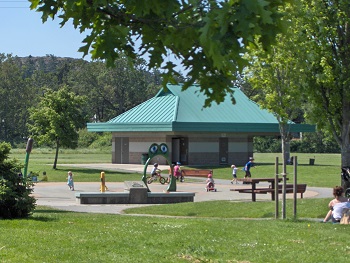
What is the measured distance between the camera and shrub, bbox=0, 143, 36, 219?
1570 centimetres

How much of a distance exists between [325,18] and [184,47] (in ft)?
50.2

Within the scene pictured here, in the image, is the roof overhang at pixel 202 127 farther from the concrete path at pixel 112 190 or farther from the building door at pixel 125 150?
the concrete path at pixel 112 190

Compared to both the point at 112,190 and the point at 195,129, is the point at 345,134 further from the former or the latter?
the point at 195,129

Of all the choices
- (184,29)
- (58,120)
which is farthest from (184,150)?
(184,29)

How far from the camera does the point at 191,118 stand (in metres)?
56.8

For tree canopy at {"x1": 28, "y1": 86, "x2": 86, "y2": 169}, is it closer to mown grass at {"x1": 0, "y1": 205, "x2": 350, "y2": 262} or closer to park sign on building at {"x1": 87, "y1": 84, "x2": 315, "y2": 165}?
park sign on building at {"x1": 87, "y1": 84, "x2": 315, "y2": 165}

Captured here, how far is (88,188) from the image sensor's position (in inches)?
1460

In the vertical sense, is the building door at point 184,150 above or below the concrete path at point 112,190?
above

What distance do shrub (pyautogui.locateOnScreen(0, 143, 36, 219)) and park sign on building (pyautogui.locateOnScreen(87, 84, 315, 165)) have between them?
3838cm

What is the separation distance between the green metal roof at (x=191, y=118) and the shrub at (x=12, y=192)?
37.5m

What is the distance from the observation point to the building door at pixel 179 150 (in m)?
58.9

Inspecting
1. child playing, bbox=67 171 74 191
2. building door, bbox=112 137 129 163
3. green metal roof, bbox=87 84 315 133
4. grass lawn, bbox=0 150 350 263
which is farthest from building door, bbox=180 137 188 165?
grass lawn, bbox=0 150 350 263

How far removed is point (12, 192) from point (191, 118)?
41.4 meters

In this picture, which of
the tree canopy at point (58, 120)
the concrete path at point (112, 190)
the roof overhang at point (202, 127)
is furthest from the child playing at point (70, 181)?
the roof overhang at point (202, 127)
